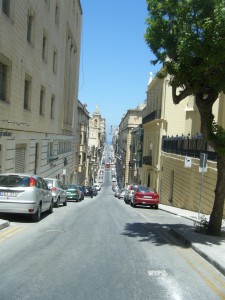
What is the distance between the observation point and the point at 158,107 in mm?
45531

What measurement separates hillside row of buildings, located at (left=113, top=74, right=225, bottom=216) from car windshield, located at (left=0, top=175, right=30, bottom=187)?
7507mm

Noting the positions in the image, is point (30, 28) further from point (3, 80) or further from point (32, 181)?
point (32, 181)

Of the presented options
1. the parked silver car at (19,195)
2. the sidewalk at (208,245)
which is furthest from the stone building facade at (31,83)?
the sidewalk at (208,245)

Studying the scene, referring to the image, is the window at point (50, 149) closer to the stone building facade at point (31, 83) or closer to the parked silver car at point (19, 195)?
the stone building facade at point (31, 83)

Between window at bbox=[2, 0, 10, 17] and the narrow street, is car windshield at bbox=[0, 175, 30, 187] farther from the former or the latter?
window at bbox=[2, 0, 10, 17]

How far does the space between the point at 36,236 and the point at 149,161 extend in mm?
38921

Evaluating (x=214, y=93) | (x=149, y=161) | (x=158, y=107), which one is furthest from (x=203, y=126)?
(x=149, y=161)

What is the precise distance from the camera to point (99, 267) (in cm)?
780

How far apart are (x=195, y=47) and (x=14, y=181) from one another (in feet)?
22.2

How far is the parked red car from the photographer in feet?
92.9

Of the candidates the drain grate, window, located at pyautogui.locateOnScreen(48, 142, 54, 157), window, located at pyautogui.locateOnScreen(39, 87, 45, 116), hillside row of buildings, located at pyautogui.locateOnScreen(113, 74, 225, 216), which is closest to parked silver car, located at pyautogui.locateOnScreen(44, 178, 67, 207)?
hillside row of buildings, located at pyautogui.locateOnScreen(113, 74, 225, 216)

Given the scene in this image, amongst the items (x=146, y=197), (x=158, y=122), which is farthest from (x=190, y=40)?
(x=158, y=122)

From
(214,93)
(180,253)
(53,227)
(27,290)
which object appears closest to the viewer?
(27,290)

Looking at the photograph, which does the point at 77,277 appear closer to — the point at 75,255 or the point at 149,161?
the point at 75,255
